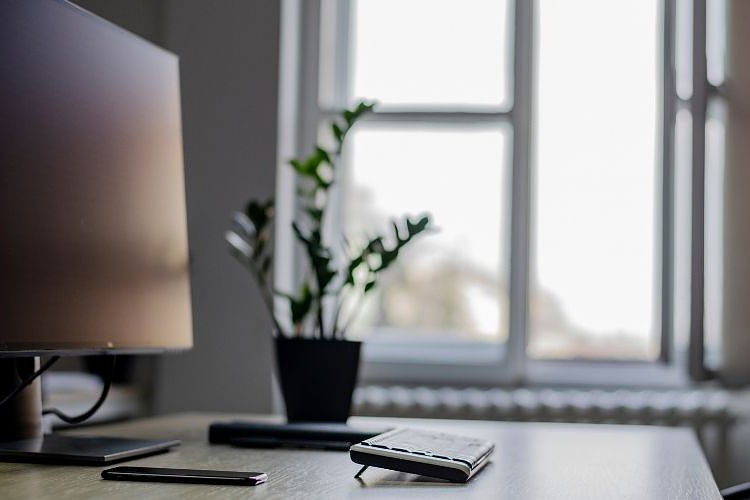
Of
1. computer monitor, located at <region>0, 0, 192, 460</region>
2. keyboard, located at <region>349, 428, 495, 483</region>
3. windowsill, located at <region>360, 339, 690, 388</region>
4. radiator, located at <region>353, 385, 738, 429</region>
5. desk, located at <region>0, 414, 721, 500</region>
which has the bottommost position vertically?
radiator, located at <region>353, 385, 738, 429</region>

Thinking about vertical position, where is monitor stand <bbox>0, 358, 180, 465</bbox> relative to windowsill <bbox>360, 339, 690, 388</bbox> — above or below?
above

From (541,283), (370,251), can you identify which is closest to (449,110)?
(541,283)

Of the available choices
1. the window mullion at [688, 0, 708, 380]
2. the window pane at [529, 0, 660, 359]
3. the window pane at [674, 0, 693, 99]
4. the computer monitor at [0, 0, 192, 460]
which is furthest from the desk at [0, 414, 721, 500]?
the window pane at [529, 0, 660, 359]

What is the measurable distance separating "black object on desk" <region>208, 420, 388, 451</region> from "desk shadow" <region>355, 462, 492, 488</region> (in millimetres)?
257

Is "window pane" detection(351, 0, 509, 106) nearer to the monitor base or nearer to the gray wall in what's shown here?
the gray wall

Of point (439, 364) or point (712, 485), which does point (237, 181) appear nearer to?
point (439, 364)

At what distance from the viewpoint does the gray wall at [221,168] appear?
9.11 ft

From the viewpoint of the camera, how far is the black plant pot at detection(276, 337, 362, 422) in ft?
5.56

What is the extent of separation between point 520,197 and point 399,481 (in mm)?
1989

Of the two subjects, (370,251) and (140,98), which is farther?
(370,251)

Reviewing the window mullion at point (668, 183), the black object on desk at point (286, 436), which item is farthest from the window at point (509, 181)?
the black object on desk at point (286, 436)

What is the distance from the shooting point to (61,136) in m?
1.17

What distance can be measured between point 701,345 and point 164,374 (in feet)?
4.48

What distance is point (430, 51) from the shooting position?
317 centimetres
